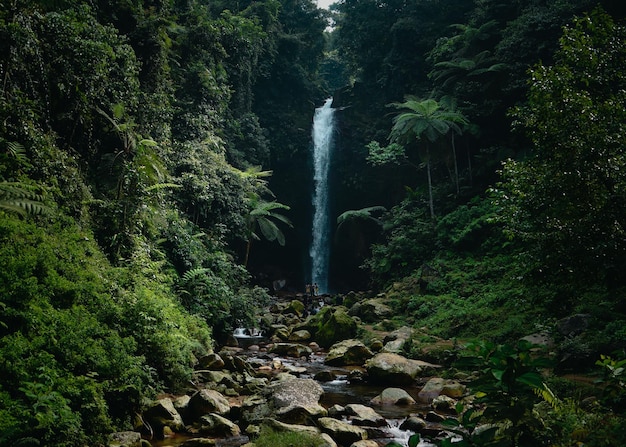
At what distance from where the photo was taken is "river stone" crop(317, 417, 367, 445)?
587cm

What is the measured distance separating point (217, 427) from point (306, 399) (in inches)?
60.7

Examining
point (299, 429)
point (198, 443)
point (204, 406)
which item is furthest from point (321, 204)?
point (198, 443)

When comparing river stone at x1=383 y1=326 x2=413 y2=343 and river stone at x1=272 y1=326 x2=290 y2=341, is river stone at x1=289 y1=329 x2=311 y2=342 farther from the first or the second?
river stone at x1=383 y1=326 x2=413 y2=343

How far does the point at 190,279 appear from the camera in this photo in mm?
11758

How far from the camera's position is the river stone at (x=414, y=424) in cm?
641

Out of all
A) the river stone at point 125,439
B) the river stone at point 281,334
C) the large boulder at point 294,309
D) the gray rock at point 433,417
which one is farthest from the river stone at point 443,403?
the large boulder at point 294,309

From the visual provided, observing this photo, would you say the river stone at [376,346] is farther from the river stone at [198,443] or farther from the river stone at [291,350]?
the river stone at [198,443]

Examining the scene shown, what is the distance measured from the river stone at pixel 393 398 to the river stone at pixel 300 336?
616 cm

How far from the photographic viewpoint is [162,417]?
6137 millimetres

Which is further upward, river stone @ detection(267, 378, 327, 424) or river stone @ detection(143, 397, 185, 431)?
river stone @ detection(143, 397, 185, 431)

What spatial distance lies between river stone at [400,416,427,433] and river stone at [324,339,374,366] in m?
4.39

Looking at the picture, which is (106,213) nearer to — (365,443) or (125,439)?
(125,439)

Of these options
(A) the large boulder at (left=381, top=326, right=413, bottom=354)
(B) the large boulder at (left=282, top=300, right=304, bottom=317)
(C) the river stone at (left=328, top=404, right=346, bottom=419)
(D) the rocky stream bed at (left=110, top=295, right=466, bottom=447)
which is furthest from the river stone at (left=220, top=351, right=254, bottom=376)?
(B) the large boulder at (left=282, top=300, right=304, bottom=317)

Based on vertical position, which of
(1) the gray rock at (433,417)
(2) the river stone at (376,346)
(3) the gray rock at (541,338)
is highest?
(3) the gray rock at (541,338)
